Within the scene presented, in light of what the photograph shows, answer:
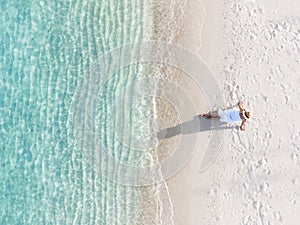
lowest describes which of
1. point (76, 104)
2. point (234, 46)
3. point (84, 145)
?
point (84, 145)

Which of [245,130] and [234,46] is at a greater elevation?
[234,46]

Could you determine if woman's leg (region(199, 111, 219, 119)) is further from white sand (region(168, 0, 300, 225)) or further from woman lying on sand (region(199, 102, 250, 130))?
white sand (region(168, 0, 300, 225))

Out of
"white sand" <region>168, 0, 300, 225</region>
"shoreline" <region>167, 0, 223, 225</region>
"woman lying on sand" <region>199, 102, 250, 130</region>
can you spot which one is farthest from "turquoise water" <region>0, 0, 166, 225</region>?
"woman lying on sand" <region>199, 102, 250, 130</region>

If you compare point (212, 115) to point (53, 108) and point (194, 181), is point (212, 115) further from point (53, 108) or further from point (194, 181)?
point (53, 108)

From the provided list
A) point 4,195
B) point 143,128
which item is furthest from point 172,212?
point 4,195

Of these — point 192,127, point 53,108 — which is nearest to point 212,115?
point 192,127

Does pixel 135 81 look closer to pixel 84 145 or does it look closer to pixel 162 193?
pixel 84 145

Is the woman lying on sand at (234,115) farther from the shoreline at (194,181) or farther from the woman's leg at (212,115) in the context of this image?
the shoreline at (194,181)
